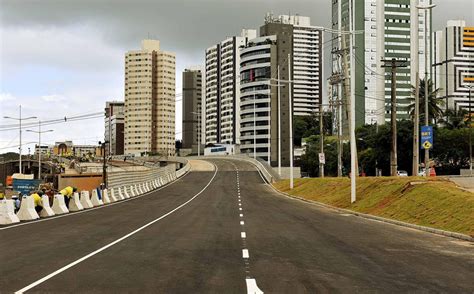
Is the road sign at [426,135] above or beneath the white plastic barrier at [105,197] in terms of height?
above

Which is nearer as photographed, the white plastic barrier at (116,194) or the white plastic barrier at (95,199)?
the white plastic barrier at (95,199)

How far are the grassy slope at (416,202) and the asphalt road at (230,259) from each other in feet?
5.36

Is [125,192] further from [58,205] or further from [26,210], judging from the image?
[26,210]

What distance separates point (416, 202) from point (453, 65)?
138 metres

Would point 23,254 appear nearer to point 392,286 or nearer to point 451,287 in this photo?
point 392,286

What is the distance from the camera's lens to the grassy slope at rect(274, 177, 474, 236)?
2088 centimetres

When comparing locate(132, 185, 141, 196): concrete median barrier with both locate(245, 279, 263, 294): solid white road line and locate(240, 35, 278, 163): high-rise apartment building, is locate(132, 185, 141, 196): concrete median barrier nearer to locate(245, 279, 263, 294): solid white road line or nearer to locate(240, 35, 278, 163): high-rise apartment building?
locate(245, 279, 263, 294): solid white road line

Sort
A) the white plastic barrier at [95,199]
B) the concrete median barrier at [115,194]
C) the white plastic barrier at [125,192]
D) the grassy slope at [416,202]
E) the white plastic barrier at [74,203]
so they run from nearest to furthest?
the grassy slope at [416,202] → the white plastic barrier at [74,203] → the white plastic barrier at [95,199] → the concrete median barrier at [115,194] → the white plastic barrier at [125,192]

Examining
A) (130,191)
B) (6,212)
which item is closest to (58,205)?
(6,212)

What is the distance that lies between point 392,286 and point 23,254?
8.69 meters

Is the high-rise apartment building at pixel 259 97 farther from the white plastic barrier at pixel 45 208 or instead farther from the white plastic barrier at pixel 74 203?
the white plastic barrier at pixel 45 208

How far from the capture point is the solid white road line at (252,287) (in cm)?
875

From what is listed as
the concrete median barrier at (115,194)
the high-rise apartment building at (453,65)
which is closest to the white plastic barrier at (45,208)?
the concrete median barrier at (115,194)

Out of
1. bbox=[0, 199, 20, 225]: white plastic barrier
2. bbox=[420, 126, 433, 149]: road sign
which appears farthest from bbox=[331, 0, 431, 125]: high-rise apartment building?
bbox=[0, 199, 20, 225]: white plastic barrier
